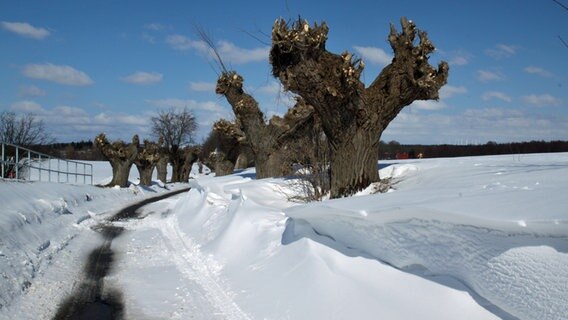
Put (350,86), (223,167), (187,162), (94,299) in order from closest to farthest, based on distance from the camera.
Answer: (94,299), (350,86), (223,167), (187,162)

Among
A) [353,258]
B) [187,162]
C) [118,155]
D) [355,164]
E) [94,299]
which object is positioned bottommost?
[94,299]

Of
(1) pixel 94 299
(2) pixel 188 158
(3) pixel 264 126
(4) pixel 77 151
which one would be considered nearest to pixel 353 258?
(1) pixel 94 299

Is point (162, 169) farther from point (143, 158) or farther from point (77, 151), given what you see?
point (77, 151)

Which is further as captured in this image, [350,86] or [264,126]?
[264,126]

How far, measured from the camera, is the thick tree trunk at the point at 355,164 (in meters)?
10.7

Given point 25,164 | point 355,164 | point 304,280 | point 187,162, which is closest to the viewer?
point 304,280

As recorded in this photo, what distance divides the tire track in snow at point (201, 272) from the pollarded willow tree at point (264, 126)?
513cm

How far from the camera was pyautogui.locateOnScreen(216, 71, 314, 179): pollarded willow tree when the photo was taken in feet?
58.1

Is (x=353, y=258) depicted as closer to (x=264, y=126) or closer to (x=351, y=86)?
(x=351, y=86)

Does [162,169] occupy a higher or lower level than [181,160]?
lower

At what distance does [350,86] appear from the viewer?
400 inches

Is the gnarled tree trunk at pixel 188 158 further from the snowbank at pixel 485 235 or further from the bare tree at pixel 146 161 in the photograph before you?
the snowbank at pixel 485 235

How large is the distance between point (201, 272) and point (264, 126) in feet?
33.8

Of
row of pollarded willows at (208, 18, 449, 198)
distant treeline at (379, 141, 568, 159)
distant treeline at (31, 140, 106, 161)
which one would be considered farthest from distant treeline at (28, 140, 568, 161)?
distant treeline at (31, 140, 106, 161)
